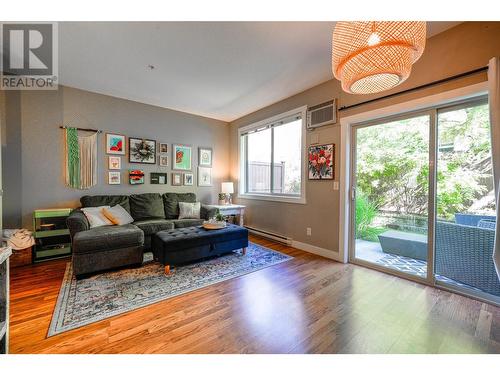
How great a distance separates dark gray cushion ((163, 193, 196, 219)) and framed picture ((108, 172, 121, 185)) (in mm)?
813

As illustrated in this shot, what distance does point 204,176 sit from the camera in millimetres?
4695

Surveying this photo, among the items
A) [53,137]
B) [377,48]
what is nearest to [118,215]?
[53,137]

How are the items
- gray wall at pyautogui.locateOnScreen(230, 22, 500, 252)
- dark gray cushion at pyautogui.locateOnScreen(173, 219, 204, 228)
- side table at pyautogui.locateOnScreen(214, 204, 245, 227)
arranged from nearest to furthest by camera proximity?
1. gray wall at pyautogui.locateOnScreen(230, 22, 500, 252)
2. dark gray cushion at pyautogui.locateOnScreen(173, 219, 204, 228)
3. side table at pyautogui.locateOnScreen(214, 204, 245, 227)

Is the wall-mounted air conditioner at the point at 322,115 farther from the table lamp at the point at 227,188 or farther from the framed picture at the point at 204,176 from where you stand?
the framed picture at the point at 204,176

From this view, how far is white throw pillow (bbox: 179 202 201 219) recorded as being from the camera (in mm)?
3790

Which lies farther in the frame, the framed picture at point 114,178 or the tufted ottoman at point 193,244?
the framed picture at point 114,178

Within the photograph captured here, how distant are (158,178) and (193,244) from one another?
2052mm

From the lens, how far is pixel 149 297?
1958mm

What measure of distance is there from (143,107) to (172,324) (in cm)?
376

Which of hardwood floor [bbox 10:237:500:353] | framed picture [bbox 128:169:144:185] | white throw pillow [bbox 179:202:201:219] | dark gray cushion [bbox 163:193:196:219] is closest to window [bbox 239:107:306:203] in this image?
white throw pillow [bbox 179:202:201:219]

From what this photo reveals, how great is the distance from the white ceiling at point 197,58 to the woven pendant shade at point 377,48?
2.96 ft

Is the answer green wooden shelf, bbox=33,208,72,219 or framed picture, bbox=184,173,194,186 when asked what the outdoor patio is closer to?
framed picture, bbox=184,173,194,186

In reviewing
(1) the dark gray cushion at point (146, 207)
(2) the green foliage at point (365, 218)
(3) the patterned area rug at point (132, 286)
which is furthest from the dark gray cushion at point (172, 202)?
(2) the green foliage at point (365, 218)

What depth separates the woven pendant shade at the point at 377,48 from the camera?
3.74 feet
